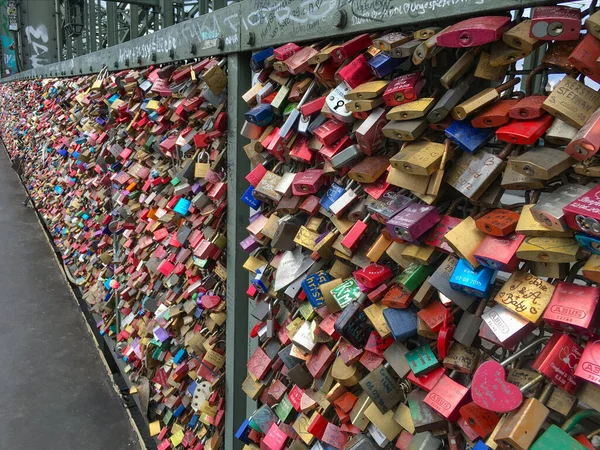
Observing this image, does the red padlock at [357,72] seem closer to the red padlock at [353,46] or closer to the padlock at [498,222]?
the red padlock at [353,46]

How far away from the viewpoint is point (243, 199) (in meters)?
1.65

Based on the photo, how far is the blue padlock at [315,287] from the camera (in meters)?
1.30

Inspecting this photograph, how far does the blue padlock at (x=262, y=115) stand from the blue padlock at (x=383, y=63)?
52 centimetres

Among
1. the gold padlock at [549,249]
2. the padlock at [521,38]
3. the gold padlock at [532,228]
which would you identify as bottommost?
the gold padlock at [549,249]

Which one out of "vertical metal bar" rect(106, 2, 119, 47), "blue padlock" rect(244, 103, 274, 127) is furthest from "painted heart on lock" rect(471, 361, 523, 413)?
"vertical metal bar" rect(106, 2, 119, 47)

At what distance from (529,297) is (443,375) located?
0.27 meters

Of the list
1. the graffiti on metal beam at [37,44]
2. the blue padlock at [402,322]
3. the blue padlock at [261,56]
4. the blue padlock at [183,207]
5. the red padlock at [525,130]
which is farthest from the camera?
the graffiti on metal beam at [37,44]

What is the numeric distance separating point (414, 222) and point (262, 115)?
74cm

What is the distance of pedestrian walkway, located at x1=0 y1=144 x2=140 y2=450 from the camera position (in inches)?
115

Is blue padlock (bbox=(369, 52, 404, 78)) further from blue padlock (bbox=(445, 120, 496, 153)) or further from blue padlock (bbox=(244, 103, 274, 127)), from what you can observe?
blue padlock (bbox=(244, 103, 274, 127))

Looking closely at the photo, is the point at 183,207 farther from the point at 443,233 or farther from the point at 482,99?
the point at 482,99

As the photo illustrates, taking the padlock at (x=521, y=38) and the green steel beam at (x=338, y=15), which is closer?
the padlock at (x=521, y=38)

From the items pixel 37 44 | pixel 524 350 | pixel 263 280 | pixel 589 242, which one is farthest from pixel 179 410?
pixel 37 44

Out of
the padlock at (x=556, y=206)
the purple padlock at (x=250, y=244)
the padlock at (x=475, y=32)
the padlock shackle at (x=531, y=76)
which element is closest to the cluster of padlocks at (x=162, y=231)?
the purple padlock at (x=250, y=244)
